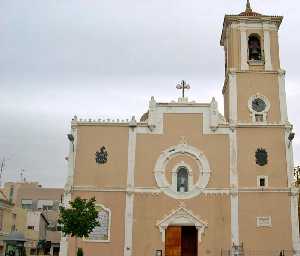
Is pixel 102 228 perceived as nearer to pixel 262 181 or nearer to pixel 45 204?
pixel 262 181

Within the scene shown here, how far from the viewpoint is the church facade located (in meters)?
31.2

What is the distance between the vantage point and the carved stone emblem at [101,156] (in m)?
33.0

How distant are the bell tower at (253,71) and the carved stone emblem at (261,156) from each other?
197cm

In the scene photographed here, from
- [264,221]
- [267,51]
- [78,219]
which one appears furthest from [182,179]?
[267,51]

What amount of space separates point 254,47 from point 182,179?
425 inches

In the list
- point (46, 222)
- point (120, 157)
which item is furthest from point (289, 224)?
point (46, 222)

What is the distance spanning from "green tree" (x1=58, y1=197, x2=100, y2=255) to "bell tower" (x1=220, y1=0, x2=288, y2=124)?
37.1ft

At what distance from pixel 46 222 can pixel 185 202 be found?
3583cm

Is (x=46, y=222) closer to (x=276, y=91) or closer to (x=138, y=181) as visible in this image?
(x=138, y=181)

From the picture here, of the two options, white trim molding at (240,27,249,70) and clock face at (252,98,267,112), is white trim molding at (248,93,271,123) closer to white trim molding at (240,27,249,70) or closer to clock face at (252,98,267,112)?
clock face at (252,98,267,112)

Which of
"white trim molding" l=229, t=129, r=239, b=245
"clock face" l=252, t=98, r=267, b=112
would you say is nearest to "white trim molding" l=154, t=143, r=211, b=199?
"white trim molding" l=229, t=129, r=239, b=245

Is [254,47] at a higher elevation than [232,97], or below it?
higher

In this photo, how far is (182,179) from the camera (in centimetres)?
3284

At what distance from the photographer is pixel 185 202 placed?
3192 centimetres
